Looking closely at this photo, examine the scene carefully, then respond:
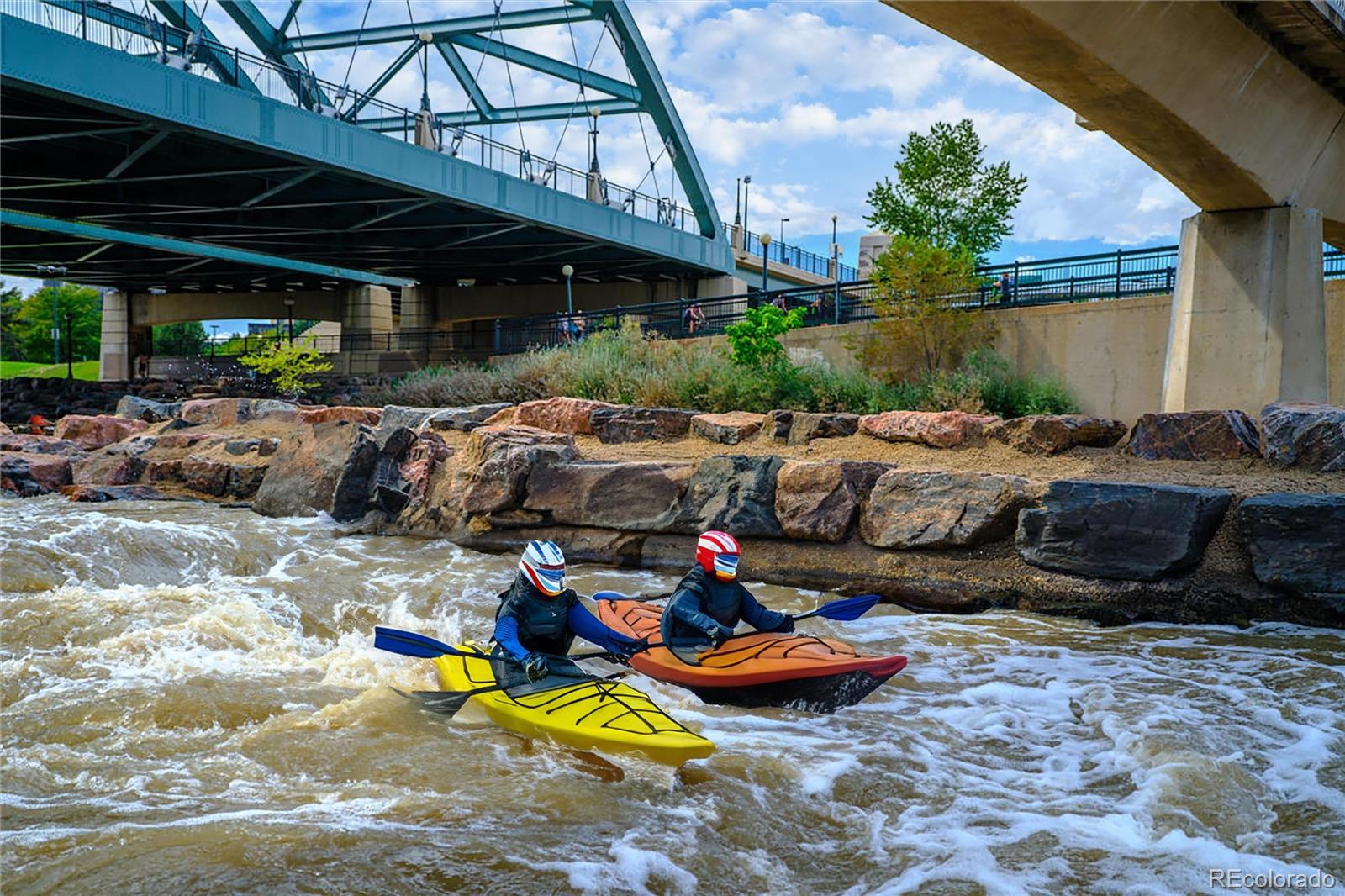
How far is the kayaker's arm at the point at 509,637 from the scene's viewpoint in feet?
21.3

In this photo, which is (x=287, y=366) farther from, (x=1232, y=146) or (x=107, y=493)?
(x=1232, y=146)

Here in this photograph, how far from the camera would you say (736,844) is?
4.99m

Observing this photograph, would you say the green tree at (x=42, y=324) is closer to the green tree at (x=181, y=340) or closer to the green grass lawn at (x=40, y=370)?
the green tree at (x=181, y=340)

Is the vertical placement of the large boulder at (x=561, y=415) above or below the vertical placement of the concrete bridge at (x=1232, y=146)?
below

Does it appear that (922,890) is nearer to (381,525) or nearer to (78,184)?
(381,525)

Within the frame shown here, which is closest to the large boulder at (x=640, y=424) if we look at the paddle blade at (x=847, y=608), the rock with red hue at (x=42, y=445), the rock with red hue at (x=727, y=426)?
the rock with red hue at (x=727, y=426)

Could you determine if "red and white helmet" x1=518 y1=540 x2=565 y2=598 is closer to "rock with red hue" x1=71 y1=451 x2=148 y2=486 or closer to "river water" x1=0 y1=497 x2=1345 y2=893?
"river water" x1=0 y1=497 x2=1345 y2=893

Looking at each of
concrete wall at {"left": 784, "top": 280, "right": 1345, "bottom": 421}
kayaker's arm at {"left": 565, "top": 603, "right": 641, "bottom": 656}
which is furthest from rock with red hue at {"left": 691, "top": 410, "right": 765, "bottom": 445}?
kayaker's arm at {"left": 565, "top": 603, "right": 641, "bottom": 656}

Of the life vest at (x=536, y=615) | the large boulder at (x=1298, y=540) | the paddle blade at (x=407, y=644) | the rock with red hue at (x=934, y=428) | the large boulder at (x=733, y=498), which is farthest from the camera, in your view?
the rock with red hue at (x=934, y=428)

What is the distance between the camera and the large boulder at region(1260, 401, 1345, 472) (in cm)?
1007

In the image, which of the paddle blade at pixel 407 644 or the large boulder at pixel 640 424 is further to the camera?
the large boulder at pixel 640 424

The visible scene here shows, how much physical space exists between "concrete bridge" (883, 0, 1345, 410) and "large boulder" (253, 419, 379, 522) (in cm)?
885

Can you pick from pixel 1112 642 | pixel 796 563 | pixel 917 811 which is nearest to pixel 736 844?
pixel 917 811

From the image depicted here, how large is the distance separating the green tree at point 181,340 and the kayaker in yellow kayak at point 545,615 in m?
50.6
